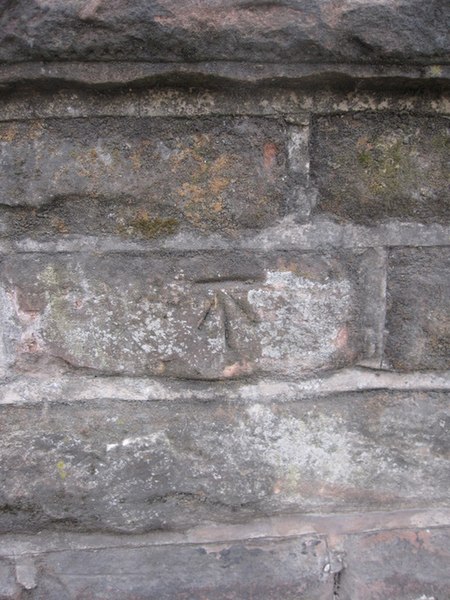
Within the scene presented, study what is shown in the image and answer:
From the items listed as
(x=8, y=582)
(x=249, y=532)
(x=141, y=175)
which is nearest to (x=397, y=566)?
(x=249, y=532)

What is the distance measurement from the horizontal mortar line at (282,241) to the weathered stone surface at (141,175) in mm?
16

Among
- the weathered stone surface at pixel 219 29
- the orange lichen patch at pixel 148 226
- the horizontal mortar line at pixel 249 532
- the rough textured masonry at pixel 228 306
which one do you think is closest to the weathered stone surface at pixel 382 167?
the rough textured masonry at pixel 228 306

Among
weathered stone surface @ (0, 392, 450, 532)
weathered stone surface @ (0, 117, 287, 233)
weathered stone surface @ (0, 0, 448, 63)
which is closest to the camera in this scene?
weathered stone surface @ (0, 0, 448, 63)

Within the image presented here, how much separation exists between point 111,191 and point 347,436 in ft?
1.73

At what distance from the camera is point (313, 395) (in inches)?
37.3

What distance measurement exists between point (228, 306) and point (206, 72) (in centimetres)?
33

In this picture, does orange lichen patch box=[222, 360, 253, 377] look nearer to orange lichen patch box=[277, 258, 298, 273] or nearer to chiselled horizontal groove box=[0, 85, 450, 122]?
orange lichen patch box=[277, 258, 298, 273]

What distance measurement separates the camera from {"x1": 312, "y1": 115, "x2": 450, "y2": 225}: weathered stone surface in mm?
838

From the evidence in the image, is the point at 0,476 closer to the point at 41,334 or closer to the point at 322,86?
the point at 41,334

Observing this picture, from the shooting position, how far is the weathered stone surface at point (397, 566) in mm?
926

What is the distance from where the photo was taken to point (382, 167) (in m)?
0.85

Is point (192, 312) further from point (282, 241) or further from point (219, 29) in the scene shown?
point (219, 29)

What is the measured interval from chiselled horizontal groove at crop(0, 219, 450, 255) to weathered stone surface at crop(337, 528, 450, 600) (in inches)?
18.6

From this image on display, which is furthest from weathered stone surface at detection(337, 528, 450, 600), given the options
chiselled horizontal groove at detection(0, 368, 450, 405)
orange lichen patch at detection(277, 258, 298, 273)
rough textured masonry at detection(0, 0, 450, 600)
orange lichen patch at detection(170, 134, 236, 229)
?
orange lichen patch at detection(170, 134, 236, 229)
